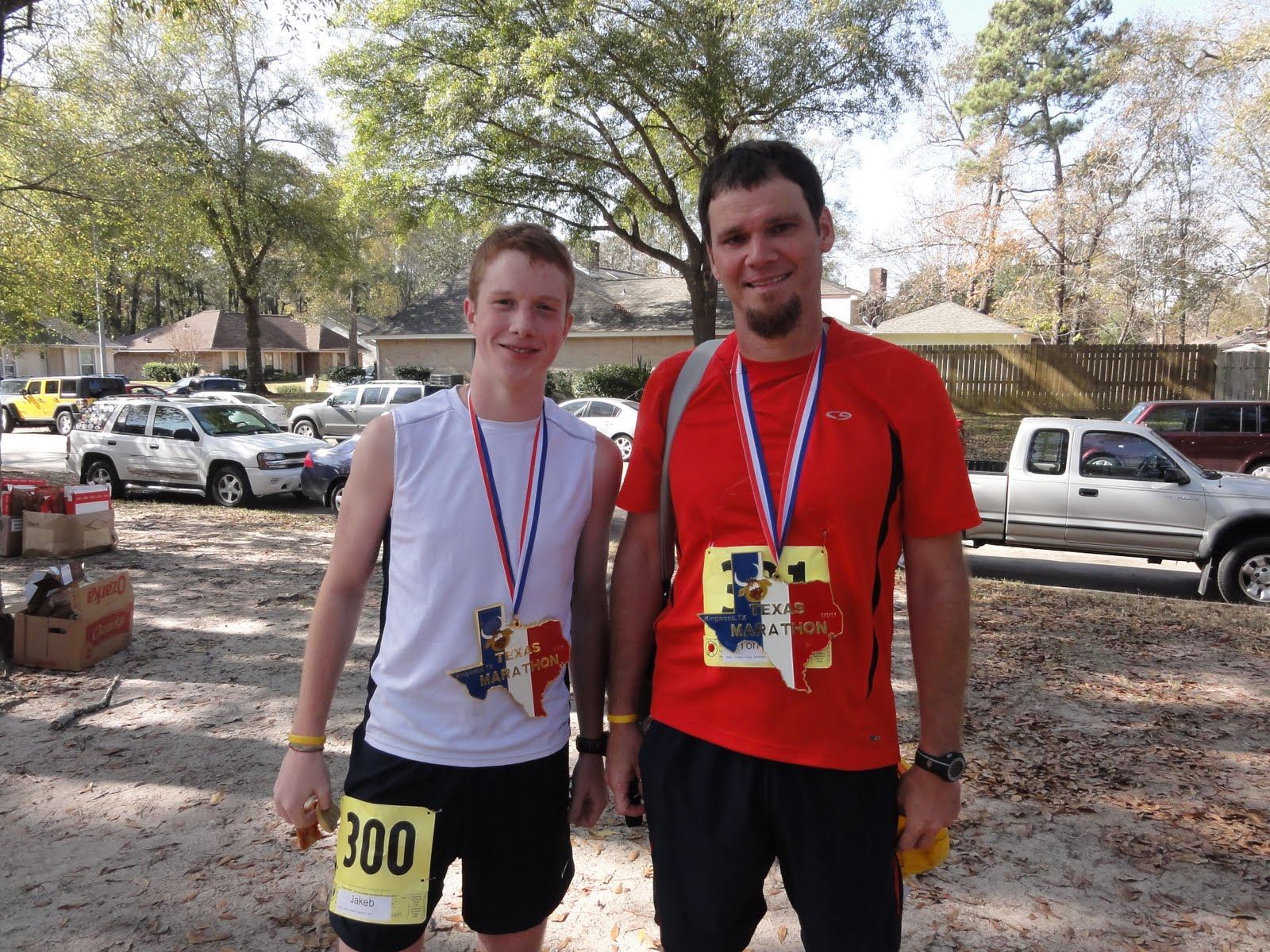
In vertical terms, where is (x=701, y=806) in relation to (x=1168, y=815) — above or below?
above

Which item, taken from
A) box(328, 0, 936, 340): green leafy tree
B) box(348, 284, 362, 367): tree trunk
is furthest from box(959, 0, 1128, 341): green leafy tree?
box(348, 284, 362, 367): tree trunk

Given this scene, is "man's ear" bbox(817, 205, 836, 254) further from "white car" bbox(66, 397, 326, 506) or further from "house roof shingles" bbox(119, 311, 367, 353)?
"house roof shingles" bbox(119, 311, 367, 353)

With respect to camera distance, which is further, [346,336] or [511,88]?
[346,336]

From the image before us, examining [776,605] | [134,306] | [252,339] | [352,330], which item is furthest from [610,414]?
[134,306]

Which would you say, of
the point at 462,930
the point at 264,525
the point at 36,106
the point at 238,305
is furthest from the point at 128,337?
the point at 462,930

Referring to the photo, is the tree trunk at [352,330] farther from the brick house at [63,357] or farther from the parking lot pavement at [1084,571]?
the parking lot pavement at [1084,571]

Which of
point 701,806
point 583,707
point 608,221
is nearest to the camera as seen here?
point 701,806

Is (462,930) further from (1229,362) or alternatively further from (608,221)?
(1229,362)

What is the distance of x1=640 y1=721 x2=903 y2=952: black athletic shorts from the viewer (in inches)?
74.4

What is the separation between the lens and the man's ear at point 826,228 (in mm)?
2158

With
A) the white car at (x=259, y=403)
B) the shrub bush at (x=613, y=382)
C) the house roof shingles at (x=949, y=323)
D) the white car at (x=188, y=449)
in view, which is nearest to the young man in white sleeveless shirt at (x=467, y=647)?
the white car at (x=188, y=449)

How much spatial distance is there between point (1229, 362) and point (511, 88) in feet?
65.9

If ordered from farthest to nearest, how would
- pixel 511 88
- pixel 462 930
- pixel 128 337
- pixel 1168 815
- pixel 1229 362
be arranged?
pixel 128 337
pixel 1229 362
pixel 511 88
pixel 1168 815
pixel 462 930

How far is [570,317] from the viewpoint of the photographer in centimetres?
242
